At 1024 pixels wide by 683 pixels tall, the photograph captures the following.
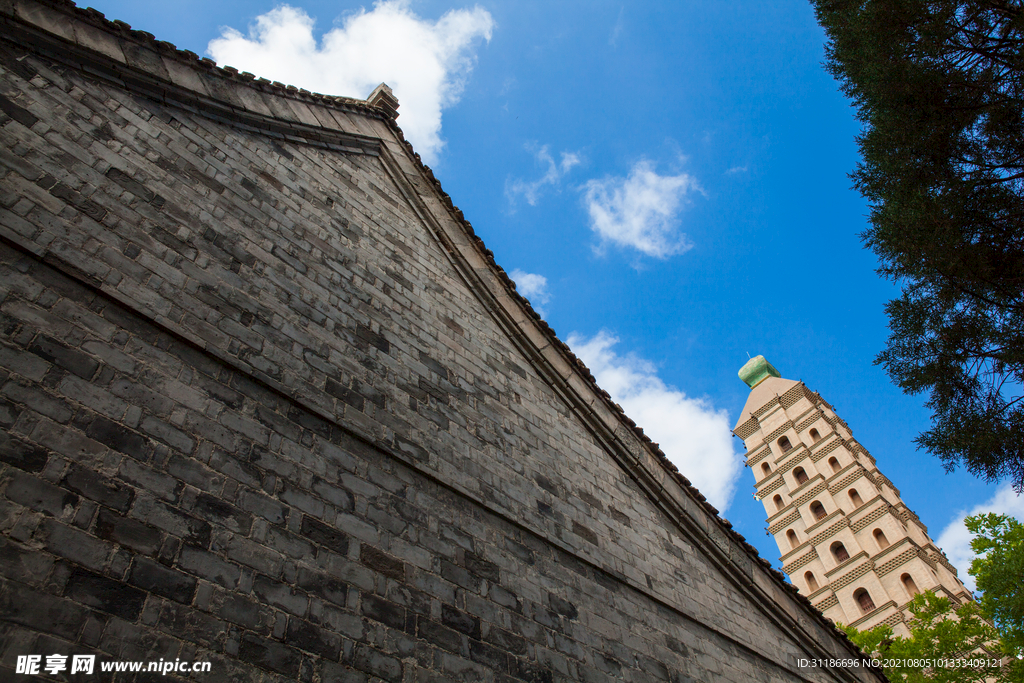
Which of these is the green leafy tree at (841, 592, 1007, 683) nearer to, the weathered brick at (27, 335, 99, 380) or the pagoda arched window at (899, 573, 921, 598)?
the pagoda arched window at (899, 573, 921, 598)

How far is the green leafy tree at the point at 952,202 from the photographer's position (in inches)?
296

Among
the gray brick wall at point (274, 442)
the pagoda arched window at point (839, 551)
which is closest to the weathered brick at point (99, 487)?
the gray brick wall at point (274, 442)

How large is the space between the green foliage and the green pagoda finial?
40.8m

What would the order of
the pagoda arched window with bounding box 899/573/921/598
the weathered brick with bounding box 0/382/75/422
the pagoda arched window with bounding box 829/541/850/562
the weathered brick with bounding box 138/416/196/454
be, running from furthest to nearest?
the pagoda arched window with bounding box 829/541/850/562 → the pagoda arched window with bounding box 899/573/921/598 → the weathered brick with bounding box 138/416/196/454 → the weathered brick with bounding box 0/382/75/422

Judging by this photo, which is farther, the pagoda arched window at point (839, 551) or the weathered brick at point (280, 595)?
the pagoda arched window at point (839, 551)

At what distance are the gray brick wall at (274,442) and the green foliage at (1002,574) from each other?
6722mm

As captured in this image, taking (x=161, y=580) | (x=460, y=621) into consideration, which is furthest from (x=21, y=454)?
(x=460, y=621)

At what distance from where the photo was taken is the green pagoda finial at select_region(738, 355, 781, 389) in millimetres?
54531

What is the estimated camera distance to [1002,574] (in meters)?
13.1

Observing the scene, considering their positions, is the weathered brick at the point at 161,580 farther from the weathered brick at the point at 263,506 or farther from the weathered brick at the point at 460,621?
the weathered brick at the point at 460,621

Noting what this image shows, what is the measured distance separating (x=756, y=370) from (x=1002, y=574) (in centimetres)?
4316

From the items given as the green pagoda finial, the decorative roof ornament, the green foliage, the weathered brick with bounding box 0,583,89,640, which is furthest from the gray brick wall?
the green pagoda finial

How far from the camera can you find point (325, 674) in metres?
4.37

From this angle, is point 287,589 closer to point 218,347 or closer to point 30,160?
point 218,347
